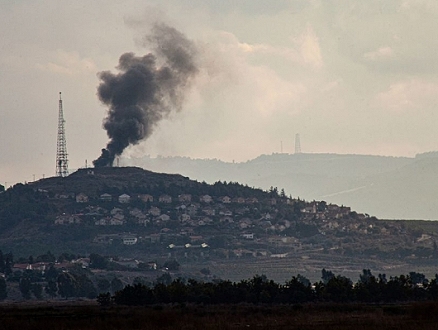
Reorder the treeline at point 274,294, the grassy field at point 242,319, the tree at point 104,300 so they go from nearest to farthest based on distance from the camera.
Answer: the grassy field at point 242,319 < the treeline at point 274,294 < the tree at point 104,300

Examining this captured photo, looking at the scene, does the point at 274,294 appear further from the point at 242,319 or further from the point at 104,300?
the point at 242,319

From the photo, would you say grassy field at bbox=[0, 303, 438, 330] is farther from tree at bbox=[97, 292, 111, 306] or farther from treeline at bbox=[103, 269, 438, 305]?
tree at bbox=[97, 292, 111, 306]

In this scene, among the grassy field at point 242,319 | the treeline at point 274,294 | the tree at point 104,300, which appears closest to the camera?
the grassy field at point 242,319

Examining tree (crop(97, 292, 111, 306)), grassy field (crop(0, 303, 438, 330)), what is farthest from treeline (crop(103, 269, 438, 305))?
grassy field (crop(0, 303, 438, 330))

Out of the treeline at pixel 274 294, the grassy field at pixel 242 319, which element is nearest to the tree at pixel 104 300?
the treeline at pixel 274 294

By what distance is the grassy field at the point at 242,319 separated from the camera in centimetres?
8912

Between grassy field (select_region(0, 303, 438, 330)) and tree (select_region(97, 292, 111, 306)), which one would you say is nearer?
grassy field (select_region(0, 303, 438, 330))

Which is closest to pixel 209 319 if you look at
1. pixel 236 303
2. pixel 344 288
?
pixel 236 303

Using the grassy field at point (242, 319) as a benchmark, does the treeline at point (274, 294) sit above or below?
above

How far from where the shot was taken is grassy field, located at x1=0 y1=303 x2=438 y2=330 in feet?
292

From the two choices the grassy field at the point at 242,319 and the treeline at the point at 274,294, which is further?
the treeline at the point at 274,294

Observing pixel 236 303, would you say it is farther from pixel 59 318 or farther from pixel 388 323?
pixel 388 323

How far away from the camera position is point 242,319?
98.5 m

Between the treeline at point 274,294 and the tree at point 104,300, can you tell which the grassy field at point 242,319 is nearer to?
the treeline at point 274,294
